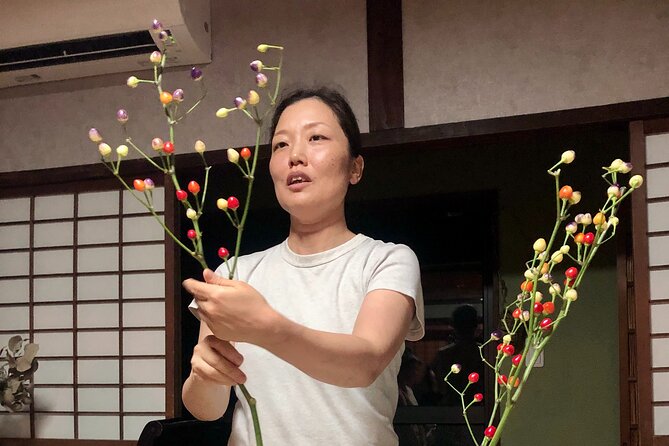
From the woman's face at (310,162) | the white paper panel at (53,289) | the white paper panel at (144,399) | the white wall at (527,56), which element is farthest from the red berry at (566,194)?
the white paper panel at (53,289)

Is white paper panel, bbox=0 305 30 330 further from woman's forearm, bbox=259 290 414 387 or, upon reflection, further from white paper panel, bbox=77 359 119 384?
woman's forearm, bbox=259 290 414 387

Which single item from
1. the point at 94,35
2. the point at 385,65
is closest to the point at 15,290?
the point at 94,35

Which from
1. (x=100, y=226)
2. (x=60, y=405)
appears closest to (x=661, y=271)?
(x=100, y=226)

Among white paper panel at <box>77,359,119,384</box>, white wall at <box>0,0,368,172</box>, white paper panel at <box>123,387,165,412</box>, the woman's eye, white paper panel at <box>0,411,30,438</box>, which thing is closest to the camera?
the woman's eye

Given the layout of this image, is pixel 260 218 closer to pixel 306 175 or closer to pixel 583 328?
pixel 583 328

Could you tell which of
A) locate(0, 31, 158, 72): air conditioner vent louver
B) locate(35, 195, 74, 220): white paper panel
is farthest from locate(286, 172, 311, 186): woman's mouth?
locate(35, 195, 74, 220): white paper panel

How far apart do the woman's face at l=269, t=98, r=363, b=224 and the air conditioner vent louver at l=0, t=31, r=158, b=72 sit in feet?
7.11

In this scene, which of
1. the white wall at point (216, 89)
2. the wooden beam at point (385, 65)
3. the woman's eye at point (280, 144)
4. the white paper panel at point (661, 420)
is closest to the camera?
the woman's eye at point (280, 144)

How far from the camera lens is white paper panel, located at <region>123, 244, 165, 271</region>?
338 cm

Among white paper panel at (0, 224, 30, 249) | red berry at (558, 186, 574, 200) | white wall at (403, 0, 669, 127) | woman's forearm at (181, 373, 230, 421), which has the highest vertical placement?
white wall at (403, 0, 669, 127)

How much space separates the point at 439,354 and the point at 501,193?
42.8 inches

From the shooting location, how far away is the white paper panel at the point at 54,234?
356cm

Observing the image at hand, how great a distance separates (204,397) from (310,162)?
358 millimetres

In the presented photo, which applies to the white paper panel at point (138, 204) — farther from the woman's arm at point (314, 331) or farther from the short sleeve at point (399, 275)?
the woman's arm at point (314, 331)
